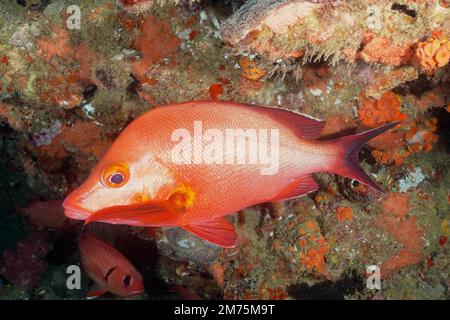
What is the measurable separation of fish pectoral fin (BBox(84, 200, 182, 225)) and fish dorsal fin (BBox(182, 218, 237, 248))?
306mm

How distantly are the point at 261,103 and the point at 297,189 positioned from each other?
134 centimetres

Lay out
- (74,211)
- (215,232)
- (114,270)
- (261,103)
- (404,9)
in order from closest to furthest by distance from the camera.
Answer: (74,211) → (215,232) → (404,9) → (261,103) → (114,270)

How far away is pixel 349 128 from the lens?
3732mm

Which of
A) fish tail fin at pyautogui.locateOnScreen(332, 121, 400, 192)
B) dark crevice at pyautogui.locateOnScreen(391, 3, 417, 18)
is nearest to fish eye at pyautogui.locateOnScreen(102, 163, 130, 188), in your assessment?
fish tail fin at pyautogui.locateOnScreen(332, 121, 400, 192)

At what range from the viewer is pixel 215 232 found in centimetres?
229

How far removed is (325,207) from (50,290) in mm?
4784

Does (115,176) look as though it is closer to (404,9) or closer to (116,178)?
(116,178)

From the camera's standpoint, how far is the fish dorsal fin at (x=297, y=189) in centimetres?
235

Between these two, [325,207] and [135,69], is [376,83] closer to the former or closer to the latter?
[325,207]

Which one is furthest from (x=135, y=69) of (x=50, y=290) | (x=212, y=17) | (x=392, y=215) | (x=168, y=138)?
(x=50, y=290)

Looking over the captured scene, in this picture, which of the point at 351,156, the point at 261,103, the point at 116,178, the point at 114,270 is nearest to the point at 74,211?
the point at 116,178

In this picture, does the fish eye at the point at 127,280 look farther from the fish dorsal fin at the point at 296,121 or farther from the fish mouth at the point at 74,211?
the fish dorsal fin at the point at 296,121

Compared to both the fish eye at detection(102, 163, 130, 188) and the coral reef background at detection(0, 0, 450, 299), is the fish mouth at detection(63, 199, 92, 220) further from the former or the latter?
the coral reef background at detection(0, 0, 450, 299)

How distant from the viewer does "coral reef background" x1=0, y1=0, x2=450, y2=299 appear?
2457 mm
